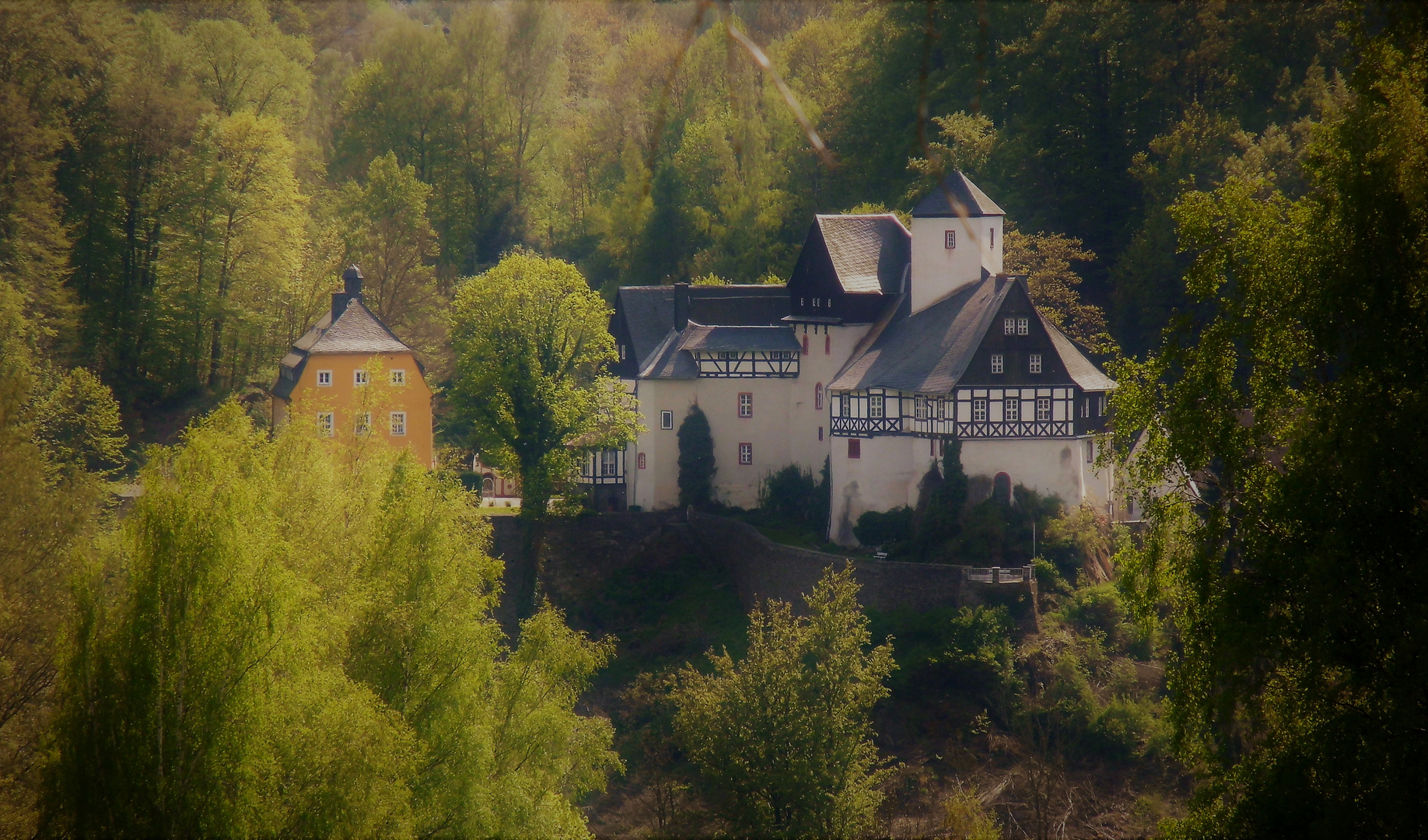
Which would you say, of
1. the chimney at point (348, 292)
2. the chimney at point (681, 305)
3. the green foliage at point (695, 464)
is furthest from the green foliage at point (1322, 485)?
the chimney at point (348, 292)

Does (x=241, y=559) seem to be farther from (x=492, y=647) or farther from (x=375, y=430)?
(x=375, y=430)

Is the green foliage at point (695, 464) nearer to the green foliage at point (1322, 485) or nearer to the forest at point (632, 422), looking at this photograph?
the forest at point (632, 422)

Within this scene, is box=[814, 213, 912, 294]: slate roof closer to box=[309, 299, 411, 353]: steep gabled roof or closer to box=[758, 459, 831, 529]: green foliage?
box=[758, 459, 831, 529]: green foliage

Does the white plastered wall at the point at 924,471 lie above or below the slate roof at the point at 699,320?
below

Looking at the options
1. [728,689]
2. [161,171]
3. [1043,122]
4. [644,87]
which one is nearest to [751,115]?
[644,87]

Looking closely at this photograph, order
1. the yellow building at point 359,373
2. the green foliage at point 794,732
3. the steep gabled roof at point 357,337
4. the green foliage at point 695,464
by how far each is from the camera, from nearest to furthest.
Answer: the green foliage at point 794,732, the green foliage at point 695,464, the yellow building at point 359,373, the steep gabled roof at point 357,337

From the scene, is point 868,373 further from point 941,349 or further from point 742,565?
point 742,565
